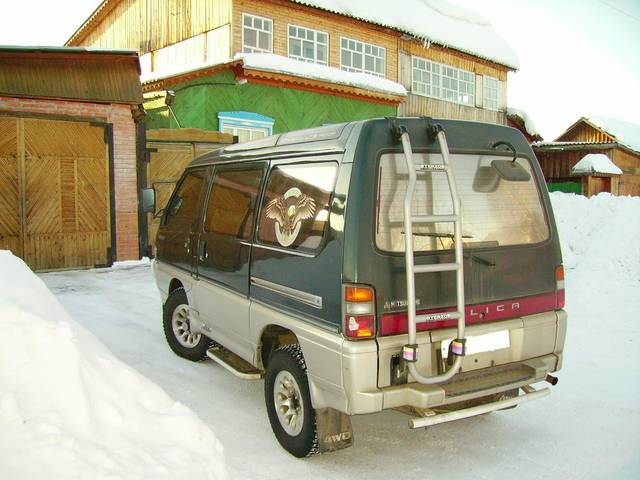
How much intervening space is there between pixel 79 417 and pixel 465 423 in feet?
9.84

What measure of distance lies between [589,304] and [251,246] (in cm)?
608

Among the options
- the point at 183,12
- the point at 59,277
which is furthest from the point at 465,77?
the point at 59,277

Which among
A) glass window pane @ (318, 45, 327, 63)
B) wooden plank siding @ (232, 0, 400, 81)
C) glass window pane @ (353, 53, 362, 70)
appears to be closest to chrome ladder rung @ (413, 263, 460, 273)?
wooden plank siding @ (232, 0, 400, 81)

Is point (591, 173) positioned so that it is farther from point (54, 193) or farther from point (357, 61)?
point (54, 193)

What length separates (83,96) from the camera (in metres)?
11.0

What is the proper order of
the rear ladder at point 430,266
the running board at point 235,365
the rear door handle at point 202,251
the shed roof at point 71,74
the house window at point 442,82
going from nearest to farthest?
1. the rear ladder at point 430,266
2. the running board at point 235,365
3. the rear door handle at point 202,251
4. the shed roof at point 71,74
5. the house window at point 442,82

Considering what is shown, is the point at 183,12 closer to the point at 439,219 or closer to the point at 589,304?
the point at 589,304

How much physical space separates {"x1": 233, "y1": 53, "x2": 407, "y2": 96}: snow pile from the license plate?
541 inches

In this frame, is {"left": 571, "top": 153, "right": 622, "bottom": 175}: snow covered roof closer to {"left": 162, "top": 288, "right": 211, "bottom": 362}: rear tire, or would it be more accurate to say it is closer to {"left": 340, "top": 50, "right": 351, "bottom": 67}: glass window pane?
{"left": 340, "top": 50, "right": 351, "bottom": 67}: glass window pane

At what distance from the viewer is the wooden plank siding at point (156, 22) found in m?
17.8

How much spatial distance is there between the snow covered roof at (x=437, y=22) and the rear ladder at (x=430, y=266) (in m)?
16.4

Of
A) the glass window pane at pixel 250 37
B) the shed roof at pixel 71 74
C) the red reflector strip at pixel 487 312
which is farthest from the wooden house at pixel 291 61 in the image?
the red reflector strip at pixel 487 312

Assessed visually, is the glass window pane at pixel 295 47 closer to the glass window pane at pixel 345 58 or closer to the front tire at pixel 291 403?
the glass window pane at pixel 345 58

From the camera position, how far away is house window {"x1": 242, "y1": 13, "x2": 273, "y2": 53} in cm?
1741
